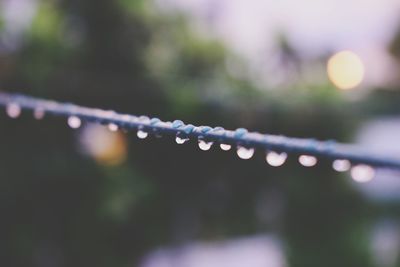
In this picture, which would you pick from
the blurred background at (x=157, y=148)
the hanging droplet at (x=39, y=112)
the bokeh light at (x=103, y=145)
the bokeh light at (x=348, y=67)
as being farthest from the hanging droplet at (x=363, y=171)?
the bokeh light at (x=348, y=67)

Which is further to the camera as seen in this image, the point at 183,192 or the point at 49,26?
the point at 183,192

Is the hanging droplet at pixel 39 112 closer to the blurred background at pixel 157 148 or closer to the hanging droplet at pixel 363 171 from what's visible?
the hanging droplet at pixel 363 171

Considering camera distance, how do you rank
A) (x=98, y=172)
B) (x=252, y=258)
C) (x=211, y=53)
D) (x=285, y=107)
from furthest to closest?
(x=252, y=258)
(x=211, y=53)
(x=285, y=107)
(x=98, y=172)

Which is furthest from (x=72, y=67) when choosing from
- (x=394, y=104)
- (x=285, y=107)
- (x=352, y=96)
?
(x=394, y=104)

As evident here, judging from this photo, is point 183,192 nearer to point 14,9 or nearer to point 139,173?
point 139,173


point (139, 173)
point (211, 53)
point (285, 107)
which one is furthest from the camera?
point (211, 53)

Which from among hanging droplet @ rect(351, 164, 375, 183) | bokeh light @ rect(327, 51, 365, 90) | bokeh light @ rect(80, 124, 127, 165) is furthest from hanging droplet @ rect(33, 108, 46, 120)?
bokeh light @ rect(327, 51, 365, 90)

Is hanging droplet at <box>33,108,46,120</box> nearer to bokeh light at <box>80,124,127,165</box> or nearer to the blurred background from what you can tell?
the blurred background
